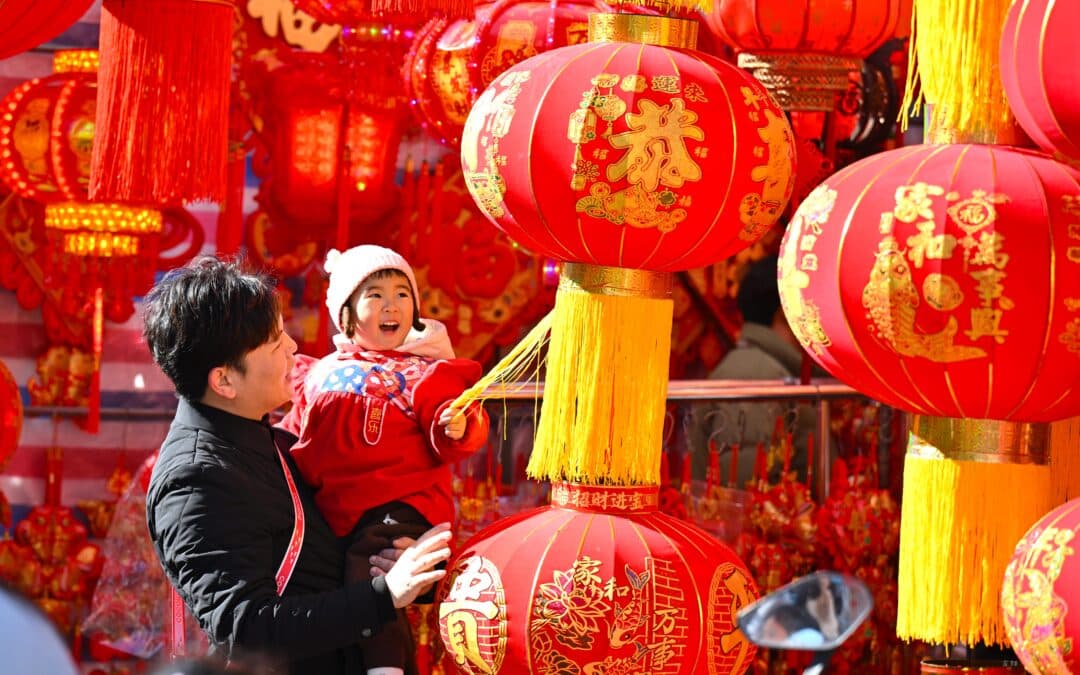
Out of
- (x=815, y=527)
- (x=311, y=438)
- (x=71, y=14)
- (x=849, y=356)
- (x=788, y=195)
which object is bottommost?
(x=815, y=527)

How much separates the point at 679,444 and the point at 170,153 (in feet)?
8.06

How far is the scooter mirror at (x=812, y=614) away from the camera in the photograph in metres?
1.35

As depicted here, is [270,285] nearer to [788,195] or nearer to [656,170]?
[656,170]

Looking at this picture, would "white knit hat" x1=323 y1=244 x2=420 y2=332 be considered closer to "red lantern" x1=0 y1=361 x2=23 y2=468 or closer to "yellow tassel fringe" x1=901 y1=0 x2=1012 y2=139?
"yellow tassel fringe" x1=901 y1=0 x2=1012 y2=139

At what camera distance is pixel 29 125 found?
13.9 ft

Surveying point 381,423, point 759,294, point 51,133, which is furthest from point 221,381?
point 759,294

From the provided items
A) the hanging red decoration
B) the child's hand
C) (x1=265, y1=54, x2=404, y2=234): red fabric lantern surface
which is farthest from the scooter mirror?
(x1=265, y1=54, x2=404, y2=234): red fabric lantern surface

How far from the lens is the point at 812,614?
53.9 inches

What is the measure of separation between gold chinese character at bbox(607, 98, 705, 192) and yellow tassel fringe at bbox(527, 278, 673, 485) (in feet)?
0.67

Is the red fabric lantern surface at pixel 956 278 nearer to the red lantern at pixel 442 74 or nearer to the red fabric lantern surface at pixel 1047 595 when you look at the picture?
the red fabric lantern surface at pixel 1047 595

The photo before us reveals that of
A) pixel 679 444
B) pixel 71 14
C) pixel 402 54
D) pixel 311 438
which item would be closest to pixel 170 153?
pixel 71 14

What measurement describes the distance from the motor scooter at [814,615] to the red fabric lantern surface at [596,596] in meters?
0.83

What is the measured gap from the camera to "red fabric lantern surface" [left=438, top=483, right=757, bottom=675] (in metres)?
2.21

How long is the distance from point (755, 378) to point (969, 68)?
3.36 m
